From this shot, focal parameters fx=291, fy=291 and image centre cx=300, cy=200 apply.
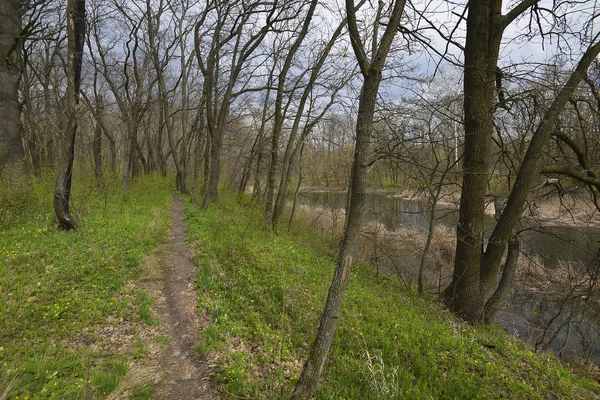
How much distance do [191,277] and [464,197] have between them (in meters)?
5.29

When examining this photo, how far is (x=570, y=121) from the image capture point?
19.9ft

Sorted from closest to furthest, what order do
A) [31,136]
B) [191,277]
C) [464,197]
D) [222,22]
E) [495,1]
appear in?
[495,1]
[464,197]
[191,277]
[222,22]
[31,136]

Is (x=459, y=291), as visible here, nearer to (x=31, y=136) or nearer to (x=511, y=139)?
(x=511, y=139)

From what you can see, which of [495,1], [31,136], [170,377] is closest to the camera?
[170,377]

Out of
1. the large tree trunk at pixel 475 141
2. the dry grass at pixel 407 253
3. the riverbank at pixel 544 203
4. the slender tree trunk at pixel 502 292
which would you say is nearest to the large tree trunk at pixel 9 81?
the dry grass at pixel 407 253

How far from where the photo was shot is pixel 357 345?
4090 millimetres

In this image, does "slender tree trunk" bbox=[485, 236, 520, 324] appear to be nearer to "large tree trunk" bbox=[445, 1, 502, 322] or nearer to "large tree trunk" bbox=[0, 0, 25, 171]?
"large tree trunk" bbox=[445, 1, 502, 322]

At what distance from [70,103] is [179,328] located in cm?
528

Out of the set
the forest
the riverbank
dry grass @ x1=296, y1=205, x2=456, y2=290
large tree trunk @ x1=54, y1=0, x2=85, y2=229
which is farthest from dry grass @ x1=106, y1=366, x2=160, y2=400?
dry grass @ x1=296, y1=205, x2=456, y2=290

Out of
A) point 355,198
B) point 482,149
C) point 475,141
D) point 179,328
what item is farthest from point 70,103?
point 482,149

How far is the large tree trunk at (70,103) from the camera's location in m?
5.92

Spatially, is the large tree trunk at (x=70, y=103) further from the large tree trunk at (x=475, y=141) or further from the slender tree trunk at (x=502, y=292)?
the slender tree trunk at (x=502, y=292)

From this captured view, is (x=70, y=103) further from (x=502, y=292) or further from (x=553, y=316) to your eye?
(x=553, y=316)

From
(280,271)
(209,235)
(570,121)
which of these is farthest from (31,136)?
(570,121)
